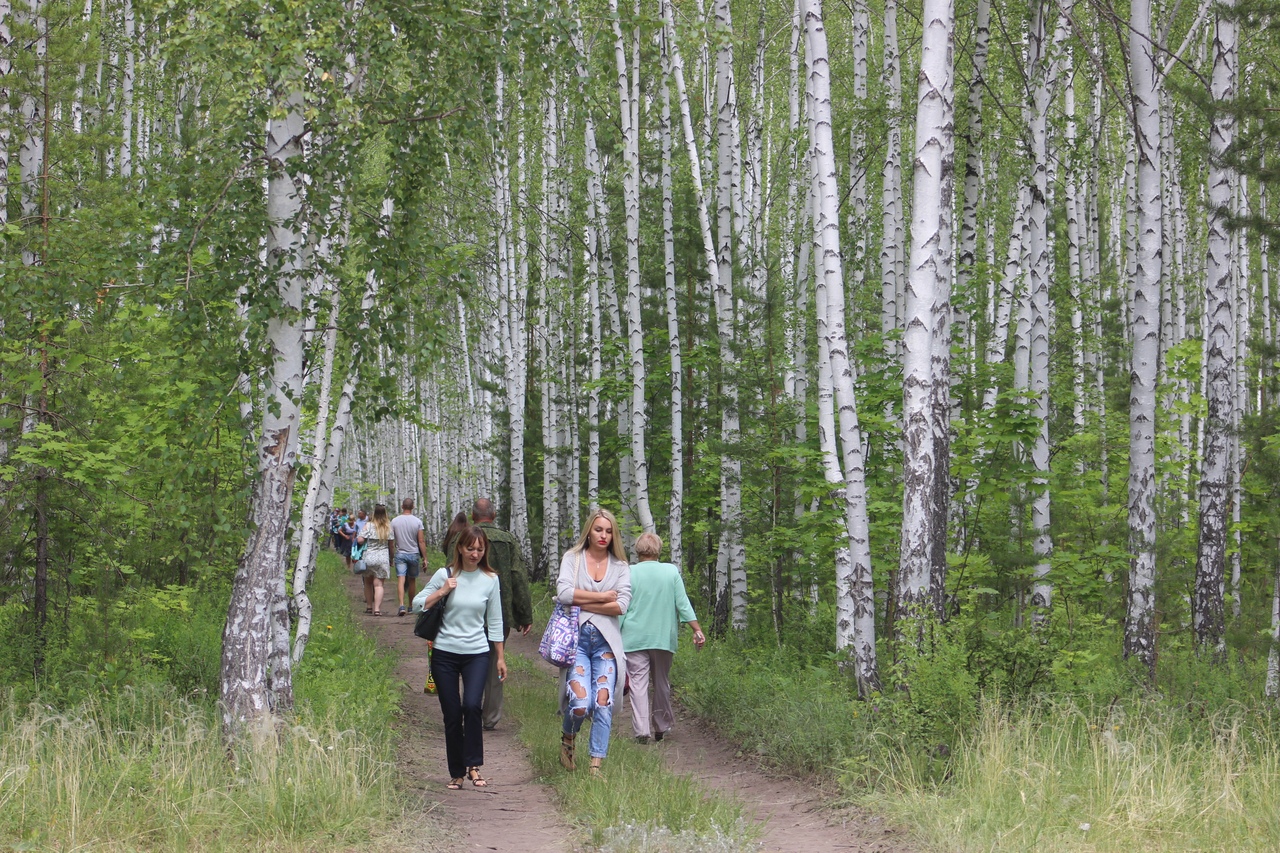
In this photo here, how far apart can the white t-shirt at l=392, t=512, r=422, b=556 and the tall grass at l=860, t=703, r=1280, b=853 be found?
444 inches

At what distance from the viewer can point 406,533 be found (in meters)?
17.0

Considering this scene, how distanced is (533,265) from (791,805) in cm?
2262

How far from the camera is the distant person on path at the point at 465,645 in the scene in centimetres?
744

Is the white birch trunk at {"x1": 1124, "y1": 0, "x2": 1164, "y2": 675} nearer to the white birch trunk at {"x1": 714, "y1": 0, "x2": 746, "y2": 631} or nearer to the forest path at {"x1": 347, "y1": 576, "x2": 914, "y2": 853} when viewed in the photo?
the forest path at {"x1": 347, "y1": 576, "x2": 914, "y2": 853}

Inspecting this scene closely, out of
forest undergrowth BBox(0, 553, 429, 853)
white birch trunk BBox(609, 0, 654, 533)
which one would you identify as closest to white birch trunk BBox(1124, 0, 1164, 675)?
white birch trunk BBox(609, 0, 654, 533)

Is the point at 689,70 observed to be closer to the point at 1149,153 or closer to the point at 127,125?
the point at 127,125

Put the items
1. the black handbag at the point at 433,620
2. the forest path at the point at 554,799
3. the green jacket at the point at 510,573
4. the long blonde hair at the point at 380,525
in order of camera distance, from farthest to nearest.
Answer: the long blonde hair at the point at 380,525 < the green jacket at the point at 510,573 < the black handbag at the point at 433,620 < the forest path at the point at 554,799

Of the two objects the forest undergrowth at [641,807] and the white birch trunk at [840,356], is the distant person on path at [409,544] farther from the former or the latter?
the white birch trunk at [840,356]

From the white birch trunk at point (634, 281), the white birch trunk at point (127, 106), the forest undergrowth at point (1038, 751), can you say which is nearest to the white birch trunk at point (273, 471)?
the forest undergrowth at point (1038, 751)

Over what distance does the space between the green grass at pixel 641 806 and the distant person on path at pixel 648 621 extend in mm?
463

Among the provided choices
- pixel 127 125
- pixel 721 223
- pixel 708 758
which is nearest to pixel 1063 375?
pixel 721 223

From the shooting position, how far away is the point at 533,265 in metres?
28.4

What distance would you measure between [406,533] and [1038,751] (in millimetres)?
12199

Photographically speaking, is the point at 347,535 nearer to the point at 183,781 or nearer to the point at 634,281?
the point at 634,281
